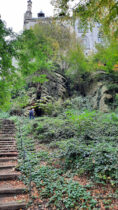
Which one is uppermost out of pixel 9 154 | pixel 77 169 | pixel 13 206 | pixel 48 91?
pixel 48 91

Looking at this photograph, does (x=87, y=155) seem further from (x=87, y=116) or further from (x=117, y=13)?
(x=117, y=13)

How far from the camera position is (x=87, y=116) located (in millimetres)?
7043

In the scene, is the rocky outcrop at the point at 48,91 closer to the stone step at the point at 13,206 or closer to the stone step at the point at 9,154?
the stone step at the point at 9,154

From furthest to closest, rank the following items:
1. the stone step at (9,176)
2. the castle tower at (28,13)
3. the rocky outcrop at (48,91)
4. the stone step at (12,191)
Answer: the castle tower at (28,13)
the rocky outcrop at (48,91)
the stone step at (9,176)
the stone step at (12,191)

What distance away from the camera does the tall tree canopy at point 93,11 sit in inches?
126

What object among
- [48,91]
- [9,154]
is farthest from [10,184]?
[48,91]

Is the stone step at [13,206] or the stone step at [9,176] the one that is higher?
the stone step at [9,176]

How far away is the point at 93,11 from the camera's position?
3.28 metres

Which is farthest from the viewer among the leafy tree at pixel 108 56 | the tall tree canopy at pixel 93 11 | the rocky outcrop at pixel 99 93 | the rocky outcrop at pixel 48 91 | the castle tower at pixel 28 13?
the castle tower at pixel 28 13

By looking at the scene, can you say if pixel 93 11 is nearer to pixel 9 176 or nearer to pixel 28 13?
pixel 9 176

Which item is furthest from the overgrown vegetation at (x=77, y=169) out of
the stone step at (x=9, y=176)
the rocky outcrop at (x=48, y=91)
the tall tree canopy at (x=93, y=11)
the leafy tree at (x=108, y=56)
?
the leafy tree at (x=108, y=56)

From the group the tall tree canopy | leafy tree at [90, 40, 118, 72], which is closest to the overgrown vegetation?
the tall tree canopy

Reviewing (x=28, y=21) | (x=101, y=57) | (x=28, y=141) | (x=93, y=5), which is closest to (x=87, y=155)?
(x=28, y=141)

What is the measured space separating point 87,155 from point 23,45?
14.7ft
